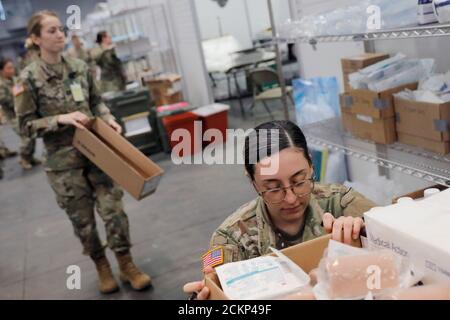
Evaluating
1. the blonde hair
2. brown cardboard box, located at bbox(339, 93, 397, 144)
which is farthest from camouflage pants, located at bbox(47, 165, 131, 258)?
brown cardboard box, located at bbox(339, 93, 397, 144)

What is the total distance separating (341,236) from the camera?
850mm

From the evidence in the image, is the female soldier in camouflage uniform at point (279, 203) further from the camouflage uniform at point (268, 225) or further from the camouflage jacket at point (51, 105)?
the camouflage jacket at point (51, 105)

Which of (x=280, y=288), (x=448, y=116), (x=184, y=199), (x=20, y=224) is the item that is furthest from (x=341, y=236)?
(x=20, y=224)

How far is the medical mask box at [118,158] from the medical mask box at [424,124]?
1.17m

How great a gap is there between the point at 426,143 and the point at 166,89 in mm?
4994

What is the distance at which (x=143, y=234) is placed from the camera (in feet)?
12.0

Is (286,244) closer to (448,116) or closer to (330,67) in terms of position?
(448,116)

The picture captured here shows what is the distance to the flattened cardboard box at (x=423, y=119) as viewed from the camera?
1.77 metres

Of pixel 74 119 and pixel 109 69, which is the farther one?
pixel 109 69

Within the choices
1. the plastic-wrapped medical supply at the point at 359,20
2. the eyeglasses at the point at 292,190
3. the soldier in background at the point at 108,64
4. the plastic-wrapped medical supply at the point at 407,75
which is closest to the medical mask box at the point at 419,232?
the eyeglasses at the point at 292,190

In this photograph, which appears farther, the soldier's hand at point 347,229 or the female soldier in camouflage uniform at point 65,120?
the female soldier in camouflage uniform at point 65,120

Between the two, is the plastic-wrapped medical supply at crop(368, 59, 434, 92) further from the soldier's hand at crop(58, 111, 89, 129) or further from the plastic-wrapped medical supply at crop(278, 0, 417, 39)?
the soldier's hand at crop(58, 111, 89, 129)

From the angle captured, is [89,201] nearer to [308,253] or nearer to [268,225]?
[268,225]

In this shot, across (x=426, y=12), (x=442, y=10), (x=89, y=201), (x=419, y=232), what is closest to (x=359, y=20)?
(x=426, y=12)
